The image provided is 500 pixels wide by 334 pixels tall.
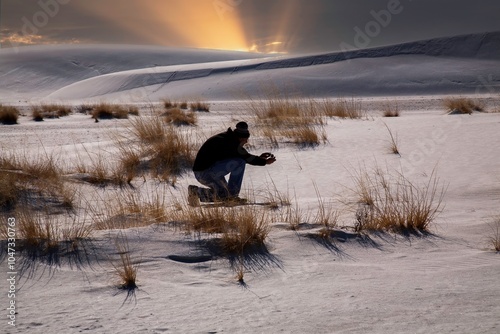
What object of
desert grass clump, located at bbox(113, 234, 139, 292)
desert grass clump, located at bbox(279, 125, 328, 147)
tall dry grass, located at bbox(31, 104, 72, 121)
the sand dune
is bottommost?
desert grass clump, located at bbox(113, 234, 139, 292)

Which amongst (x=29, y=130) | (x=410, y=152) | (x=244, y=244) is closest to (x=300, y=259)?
(x=244, y=244)

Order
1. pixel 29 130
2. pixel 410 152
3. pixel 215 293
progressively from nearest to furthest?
pixel 215 293 < pixel 410 152 < pixel 29 130

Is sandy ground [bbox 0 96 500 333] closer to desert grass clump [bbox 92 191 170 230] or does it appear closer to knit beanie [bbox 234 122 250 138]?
desert grass clump [bbox 92 191 170 230]

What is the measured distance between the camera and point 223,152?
19.2ft

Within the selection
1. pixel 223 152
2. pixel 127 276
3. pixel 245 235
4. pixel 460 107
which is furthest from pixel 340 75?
pixel 127 276

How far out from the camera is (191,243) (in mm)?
3881

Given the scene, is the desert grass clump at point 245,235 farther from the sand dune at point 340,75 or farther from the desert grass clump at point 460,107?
the sand dune at point 340,75

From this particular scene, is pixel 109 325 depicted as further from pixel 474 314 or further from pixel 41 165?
pixel 41 165

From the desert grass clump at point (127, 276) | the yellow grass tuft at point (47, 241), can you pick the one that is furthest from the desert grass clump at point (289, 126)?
the desert grass clump at point (127, 276)

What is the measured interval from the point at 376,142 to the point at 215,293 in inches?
262

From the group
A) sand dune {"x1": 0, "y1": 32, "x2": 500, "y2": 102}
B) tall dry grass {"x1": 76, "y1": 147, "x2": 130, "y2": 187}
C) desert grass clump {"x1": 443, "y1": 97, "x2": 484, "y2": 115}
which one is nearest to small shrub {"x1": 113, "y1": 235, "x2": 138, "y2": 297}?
tall dry grass {"x1": 76, "y1": 147, "x2": 130, "y2": 187}

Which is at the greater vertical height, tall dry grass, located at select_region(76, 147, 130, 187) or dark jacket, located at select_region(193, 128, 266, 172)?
dark jacket, located at select_region(193, 128, 266, 172)

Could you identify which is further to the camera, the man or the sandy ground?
the man

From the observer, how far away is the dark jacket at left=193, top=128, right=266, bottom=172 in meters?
5.83
